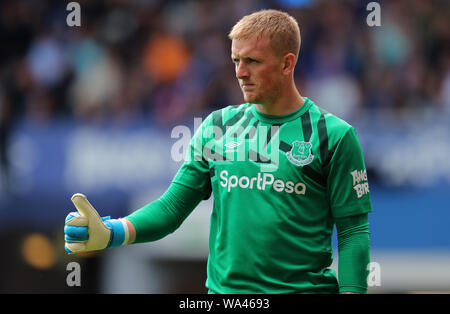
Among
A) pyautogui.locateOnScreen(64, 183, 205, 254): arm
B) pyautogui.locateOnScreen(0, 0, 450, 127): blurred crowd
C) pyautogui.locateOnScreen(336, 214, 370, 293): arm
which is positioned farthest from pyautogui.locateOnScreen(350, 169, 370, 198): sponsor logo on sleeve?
pyautogui.locateOnScreen(0, 0, 450, 127): blurred crowd

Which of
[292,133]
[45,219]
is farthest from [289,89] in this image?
[45,219]

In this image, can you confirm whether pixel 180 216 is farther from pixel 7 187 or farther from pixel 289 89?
pixel 7 187

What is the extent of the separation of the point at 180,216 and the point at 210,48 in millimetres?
6726

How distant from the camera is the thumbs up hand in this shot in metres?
3.54

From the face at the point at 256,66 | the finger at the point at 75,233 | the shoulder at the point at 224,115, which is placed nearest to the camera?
the finger at the point at 75,233

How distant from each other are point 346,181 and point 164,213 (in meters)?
0.95

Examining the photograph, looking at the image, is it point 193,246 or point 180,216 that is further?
point 193,246

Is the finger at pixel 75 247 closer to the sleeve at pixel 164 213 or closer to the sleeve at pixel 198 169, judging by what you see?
the sleeve at pixel 164 213

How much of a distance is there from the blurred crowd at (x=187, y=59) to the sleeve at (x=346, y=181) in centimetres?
541

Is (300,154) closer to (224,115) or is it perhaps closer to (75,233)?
(224,115)

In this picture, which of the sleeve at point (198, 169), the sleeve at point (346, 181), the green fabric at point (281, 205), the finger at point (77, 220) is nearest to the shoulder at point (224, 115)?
the sleeve at point (198, 169)

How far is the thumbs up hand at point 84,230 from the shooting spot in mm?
3539

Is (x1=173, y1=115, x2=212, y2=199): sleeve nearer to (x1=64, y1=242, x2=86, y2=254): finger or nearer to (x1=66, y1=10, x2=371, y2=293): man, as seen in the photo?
(x1=66, y1=10, x2=371, y2=293): man
